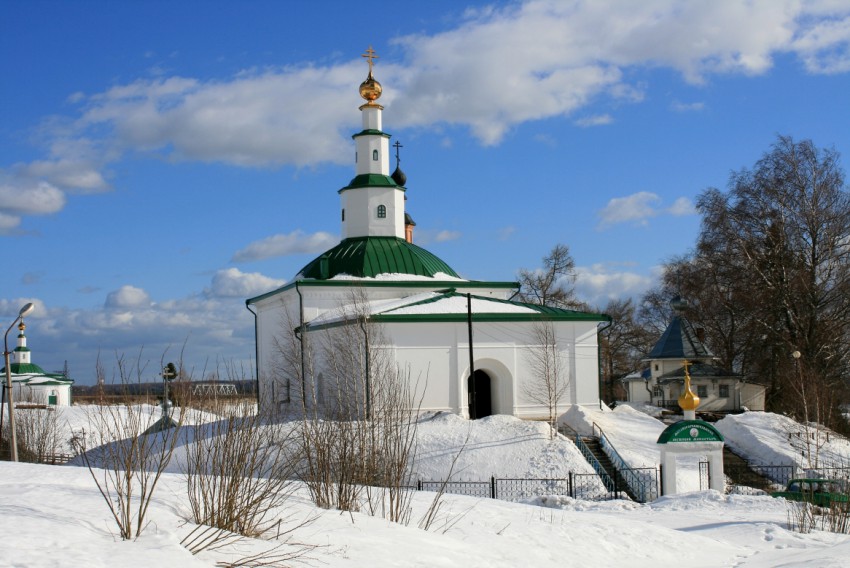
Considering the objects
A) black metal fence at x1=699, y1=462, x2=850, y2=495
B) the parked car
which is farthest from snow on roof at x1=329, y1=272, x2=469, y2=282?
the parked car

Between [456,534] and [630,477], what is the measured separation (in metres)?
12.5

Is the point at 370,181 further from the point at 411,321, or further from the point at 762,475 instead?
the point at 762,475

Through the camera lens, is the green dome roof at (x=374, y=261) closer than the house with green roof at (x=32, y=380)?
Yes

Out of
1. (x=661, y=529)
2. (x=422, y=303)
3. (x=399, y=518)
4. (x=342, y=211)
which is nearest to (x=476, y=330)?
(x=422, y=303)

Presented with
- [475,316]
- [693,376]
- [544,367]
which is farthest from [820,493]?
[693,376]

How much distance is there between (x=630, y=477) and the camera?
858 inches

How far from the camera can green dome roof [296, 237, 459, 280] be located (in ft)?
103

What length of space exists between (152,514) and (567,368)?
21002 millimetres

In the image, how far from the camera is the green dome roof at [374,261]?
3128cm

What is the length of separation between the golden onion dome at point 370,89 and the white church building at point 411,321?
Result: 43 millimetres

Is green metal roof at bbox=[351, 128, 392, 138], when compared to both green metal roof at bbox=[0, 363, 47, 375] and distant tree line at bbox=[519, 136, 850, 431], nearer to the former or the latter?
distant tree line at bbox=[519, 136, 850, 431]

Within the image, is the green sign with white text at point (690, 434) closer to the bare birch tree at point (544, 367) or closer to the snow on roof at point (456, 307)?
the bare birch tree at point (544, 367)

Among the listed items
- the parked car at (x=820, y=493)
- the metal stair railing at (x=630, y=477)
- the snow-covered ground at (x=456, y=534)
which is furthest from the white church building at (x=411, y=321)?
the snow-covered ground at (x=456, y=534)

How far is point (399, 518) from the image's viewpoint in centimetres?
1035
